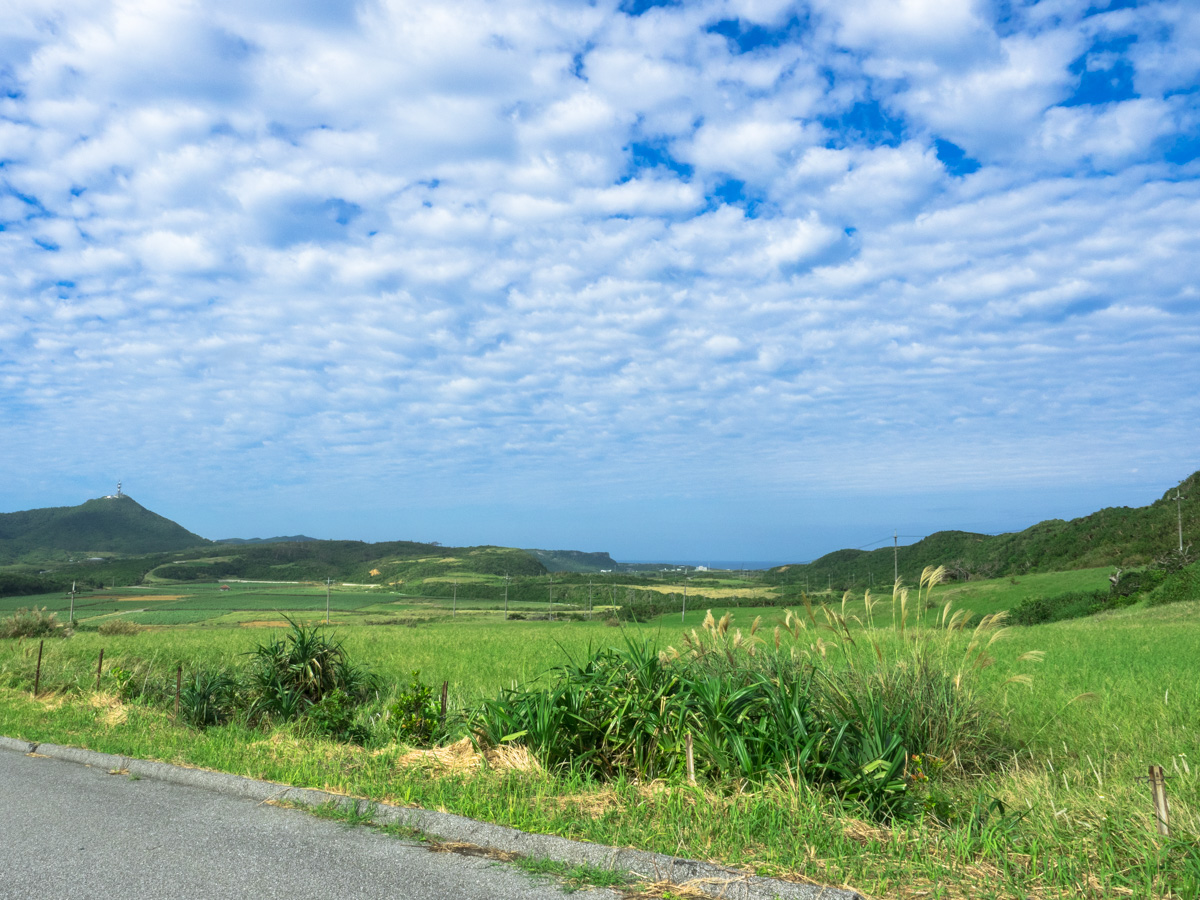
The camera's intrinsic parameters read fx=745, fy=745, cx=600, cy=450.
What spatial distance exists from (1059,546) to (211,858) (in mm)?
94711

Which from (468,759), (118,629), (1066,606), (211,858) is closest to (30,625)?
(118,629)

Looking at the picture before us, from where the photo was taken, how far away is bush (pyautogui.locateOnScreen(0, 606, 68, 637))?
27.4 metres

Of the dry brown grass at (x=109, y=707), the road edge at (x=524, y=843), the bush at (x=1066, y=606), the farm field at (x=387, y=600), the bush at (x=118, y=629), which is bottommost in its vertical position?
the farm field at (x=387, y=600)

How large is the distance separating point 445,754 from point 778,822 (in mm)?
3625

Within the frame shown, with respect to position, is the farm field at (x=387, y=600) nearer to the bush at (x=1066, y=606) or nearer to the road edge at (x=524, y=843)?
the bush at (x=1066, y=606)

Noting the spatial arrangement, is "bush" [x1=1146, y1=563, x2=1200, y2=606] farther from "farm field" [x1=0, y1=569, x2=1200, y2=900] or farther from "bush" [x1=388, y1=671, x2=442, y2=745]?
"bush" [x1=388, y1=671, x2=442, y2=745]

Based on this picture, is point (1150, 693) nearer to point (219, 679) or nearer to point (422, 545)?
point (219, 679)

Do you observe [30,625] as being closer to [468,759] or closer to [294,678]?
[294,678]

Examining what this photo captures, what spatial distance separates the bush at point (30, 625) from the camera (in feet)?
89.8

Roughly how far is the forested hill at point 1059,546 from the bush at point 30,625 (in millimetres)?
39905

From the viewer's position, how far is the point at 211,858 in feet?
16.0

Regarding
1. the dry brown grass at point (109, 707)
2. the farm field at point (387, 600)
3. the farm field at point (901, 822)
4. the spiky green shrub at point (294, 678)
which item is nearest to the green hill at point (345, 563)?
the farm field at point (387, 600)

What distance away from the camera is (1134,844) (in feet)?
13.8

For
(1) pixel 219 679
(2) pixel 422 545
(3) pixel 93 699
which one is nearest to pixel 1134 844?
(1) pixel 219 679
